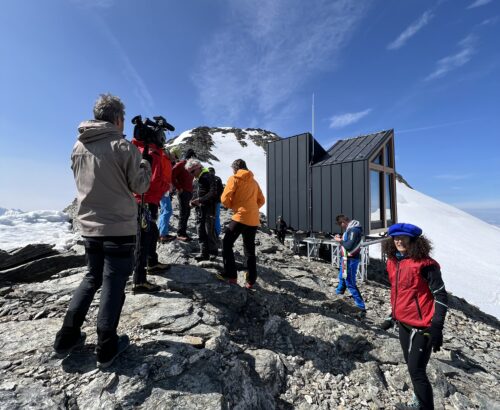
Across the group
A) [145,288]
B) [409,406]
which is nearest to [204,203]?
[145,288]

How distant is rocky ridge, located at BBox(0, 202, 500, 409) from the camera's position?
2.26 m

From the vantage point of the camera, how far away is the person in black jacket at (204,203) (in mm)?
5555

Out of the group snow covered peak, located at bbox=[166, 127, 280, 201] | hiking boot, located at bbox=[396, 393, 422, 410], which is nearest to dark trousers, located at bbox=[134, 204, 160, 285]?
hiking boot, located at bbox=[396, 393, 422, 410]

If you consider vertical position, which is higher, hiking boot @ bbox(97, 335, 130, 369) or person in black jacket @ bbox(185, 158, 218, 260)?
person in black jacket @ bbox(185, 158, 218, 260)

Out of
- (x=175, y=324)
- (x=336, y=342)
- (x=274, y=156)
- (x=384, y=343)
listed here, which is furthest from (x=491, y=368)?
(x=274, y=156)

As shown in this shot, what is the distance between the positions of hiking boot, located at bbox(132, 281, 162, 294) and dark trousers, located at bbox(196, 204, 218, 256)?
1778mm

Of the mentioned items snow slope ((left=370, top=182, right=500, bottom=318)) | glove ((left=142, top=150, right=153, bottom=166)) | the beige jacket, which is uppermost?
glove ((left=142, top=150, right=153, bottom=166))

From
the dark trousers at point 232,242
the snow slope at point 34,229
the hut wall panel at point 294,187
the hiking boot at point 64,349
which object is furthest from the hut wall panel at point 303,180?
the hiking boot at point 64,349

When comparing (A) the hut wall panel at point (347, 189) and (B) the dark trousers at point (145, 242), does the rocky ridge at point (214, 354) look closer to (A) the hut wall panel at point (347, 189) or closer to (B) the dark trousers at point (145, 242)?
(B) the dark trousers at point (145, 242)

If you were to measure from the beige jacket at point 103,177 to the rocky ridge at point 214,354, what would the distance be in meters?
1.28

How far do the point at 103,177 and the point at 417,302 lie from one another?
3.35 m

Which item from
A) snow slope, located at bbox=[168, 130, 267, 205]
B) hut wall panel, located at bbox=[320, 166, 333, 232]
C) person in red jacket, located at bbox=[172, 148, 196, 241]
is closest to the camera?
person in red jacket, located at bbox=[172, 148, 196, 241]

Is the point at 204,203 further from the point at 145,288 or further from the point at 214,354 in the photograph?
the point at 214,354

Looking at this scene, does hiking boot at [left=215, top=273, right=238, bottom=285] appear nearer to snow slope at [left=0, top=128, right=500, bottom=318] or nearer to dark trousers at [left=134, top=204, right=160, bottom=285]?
dark trousers at [left=134, top=204, right=160, bottom=285]
